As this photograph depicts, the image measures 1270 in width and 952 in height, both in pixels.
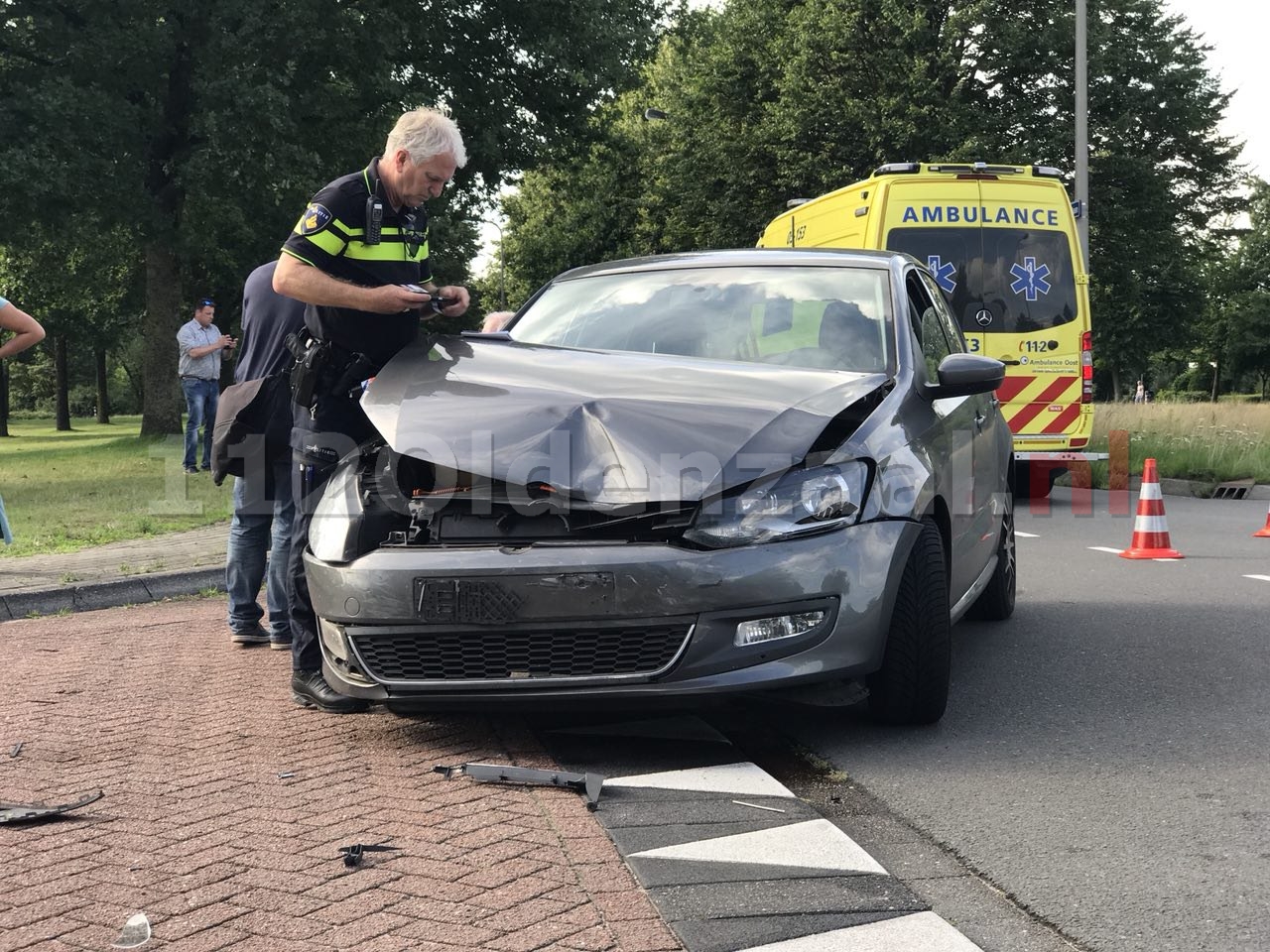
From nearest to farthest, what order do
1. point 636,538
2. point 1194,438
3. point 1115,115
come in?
point 636,538, point 1194,438, point 1115,115

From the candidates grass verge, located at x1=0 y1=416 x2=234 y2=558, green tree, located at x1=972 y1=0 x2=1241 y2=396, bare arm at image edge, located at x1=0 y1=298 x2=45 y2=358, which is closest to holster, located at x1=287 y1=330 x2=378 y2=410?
bare arm at image edge, located at x1=0 y1=298 x2=45 y2=358

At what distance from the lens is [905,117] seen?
2961cm

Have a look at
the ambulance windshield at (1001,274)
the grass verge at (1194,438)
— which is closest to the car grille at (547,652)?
the ambulance windshield at (1001,274)

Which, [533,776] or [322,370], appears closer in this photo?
[533,776]

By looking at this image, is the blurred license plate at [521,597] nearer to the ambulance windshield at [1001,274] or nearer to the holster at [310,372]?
the holster at [310,372]

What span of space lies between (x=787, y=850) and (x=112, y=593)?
570 centimetres

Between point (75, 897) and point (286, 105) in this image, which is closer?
point (75, 897)

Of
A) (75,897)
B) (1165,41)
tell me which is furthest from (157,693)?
(1165,41)

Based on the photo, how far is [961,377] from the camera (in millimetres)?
5047

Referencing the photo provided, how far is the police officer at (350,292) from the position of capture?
4910 millimetres

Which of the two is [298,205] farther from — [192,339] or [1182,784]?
[1182,784]

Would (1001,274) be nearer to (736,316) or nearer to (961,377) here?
(736,316)

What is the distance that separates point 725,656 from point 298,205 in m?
20.1

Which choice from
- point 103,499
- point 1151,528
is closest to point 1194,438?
point 1151,528
